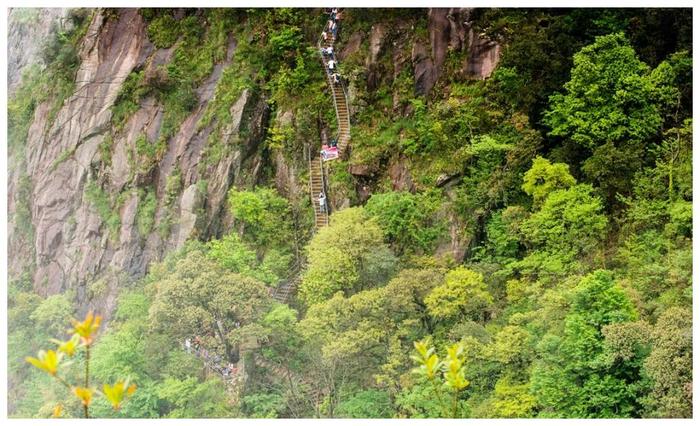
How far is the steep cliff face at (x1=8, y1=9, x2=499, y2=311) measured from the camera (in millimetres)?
20391

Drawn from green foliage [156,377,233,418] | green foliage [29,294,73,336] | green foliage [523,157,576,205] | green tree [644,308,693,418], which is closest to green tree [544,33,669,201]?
green foliage [523,157,576,205]

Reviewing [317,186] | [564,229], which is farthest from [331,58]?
[564,229]

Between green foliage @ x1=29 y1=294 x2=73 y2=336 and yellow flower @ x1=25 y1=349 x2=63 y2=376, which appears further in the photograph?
green foliage @ x1=29 y1=294 x2=73 y2=336

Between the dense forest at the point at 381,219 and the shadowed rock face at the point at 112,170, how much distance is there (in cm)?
7

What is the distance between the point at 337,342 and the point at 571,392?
4.28m

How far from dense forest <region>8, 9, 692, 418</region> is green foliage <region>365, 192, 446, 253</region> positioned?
0.04m

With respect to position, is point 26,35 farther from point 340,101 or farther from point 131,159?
point 340,101

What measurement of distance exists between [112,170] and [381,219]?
6.66 m

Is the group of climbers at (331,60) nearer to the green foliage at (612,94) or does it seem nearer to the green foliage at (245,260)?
the green foliage at (245,260)

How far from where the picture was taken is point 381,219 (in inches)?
740

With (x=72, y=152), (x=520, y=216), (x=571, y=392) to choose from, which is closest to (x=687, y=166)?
(x=520, y=216)

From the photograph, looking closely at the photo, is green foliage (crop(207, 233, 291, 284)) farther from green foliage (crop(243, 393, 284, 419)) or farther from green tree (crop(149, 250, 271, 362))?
green foliage (crop(243, 393, 284, 419))

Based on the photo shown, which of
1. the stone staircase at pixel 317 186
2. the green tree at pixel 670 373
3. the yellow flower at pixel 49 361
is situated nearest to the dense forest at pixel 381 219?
the green tree at pixel 670 373

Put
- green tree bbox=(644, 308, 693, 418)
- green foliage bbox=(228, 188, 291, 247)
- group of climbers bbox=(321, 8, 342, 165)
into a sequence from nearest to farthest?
green tree bbox=(644, 308, 693, 418)
green foliage bbox=(228, 188, 291, 247)
group of climbers bbox=(321, 8, 342, 165)
